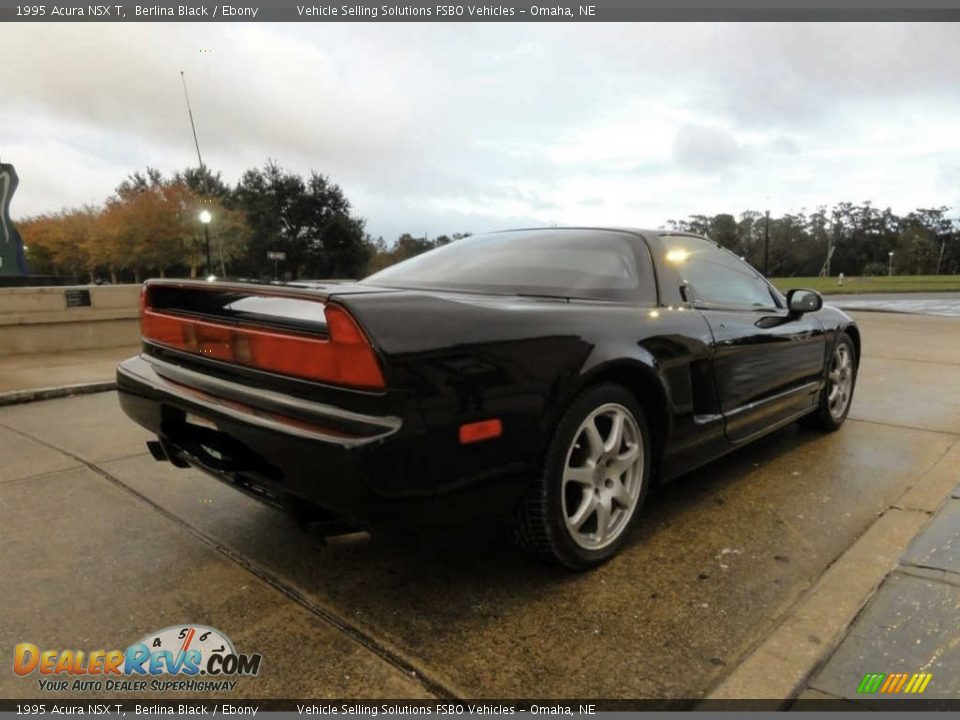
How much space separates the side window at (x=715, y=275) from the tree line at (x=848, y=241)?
84.8 m

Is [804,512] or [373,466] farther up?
[373,466]

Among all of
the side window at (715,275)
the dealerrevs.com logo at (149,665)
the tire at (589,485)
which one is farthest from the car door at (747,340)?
the dealerrevs.com logo at (149,665)

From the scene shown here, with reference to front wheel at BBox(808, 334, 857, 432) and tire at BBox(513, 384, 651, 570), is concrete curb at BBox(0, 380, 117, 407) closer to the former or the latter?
tire at BBox(513, 384, 651, 570)

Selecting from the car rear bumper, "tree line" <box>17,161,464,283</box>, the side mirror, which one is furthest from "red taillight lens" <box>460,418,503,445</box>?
"tree line" <box>17,161,464,283</box>

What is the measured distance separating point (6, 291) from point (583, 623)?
29.3ft

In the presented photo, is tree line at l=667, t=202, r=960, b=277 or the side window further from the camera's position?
tree line at l=667, t=202, r=960, b=277

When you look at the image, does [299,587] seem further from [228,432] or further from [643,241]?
[643,241]

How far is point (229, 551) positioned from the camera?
2.50m

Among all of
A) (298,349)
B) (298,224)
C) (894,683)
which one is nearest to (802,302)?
(894,683)

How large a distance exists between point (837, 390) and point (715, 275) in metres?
1.68

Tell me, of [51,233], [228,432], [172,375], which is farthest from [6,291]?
[51,233]

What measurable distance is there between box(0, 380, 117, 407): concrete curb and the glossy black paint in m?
3.43

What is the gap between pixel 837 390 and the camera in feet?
14.1

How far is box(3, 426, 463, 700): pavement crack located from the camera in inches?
68.4
